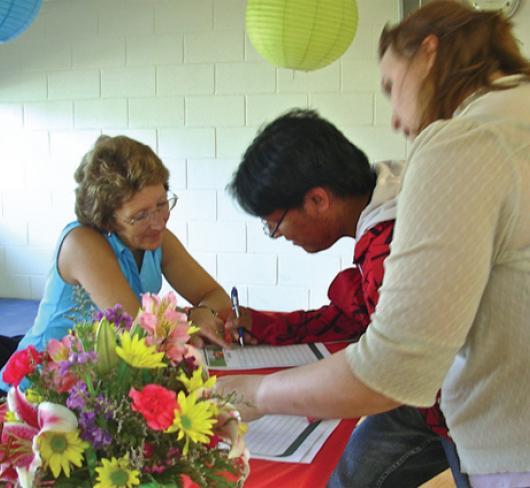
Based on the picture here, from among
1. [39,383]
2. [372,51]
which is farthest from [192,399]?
[372,51]

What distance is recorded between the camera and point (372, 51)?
3463mm

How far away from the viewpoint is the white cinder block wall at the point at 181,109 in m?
3.52

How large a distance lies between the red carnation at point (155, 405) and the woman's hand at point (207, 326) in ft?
3.34

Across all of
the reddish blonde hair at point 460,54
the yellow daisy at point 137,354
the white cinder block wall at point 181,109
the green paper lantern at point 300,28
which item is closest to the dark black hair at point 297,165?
the reddish blonde hair at point 460,54

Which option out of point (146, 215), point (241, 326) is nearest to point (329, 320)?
point (241, 326)

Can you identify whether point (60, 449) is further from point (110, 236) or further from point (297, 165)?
point (110, 236)

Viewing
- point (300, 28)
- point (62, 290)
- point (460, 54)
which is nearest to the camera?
point (460, 54)

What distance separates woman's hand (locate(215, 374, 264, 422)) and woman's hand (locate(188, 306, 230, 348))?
1.91 feet

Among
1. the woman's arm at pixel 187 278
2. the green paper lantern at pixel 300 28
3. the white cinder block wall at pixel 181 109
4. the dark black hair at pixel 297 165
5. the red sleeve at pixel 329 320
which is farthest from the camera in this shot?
the white cinder block wall at pixel 181 109

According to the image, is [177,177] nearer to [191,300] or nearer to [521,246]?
[191,300]

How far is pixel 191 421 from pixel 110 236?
1302mm

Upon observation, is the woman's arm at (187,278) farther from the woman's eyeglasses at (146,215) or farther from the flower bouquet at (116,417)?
the flower bouquet at (116,417)

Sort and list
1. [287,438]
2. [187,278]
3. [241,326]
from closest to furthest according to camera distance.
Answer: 1. [287,438]
2. [241,326]
3. [187,278]

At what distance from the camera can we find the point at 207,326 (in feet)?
5.74
